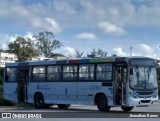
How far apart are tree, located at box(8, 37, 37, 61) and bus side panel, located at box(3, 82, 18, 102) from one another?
46815mm

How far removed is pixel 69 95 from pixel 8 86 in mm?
6127

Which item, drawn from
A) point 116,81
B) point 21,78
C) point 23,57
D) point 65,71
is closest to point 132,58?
point 116,81

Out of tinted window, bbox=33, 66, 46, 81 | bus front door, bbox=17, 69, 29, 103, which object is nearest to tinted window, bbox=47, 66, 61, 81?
tinted window, bbox=33, 66, 46, 81

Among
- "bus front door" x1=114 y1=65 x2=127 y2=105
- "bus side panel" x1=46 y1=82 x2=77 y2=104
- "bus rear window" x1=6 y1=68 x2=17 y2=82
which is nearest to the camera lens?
"bus front door" x1=114 y1=65 x2=127 y2=105

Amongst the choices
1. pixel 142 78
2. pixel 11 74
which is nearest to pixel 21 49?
pixel 11 74

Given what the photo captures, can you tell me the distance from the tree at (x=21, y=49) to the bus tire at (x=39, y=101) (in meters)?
49.3

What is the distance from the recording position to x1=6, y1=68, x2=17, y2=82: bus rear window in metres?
31.4

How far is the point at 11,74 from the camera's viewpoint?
104 ft

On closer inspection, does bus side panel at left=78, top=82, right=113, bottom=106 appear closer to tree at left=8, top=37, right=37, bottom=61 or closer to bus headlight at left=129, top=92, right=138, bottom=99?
bus headlight at left=129, top=92, right=138, bottom=99

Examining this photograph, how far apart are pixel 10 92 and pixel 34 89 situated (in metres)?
2.44

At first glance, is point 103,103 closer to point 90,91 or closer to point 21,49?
point 90,91

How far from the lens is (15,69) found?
103ft

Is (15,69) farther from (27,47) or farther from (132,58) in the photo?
(27,47)

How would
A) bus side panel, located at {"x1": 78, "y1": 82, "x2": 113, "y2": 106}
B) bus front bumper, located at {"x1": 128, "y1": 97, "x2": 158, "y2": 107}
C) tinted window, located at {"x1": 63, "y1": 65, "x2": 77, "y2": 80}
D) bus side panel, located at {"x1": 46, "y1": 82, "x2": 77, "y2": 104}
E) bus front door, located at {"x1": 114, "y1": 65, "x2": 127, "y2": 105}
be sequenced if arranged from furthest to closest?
bus side panel, located at {"x1": 46, "y1": 82, "x2": 77, "y2": 104} → tinted window, located at {"x1": 63, "y1": 65, "x2": 77, "y2": 80} → bus side panel, located at {"x1": 78, "y1": 82, "x2": 113, "y2": 106} → bus front door, located at {"x1": 114, "y1": 65, "x2": 127, "y2": 105} → bus front bumper, located at {"x1": 128, "y1": 97, "x2": 158, "y2": 107}
